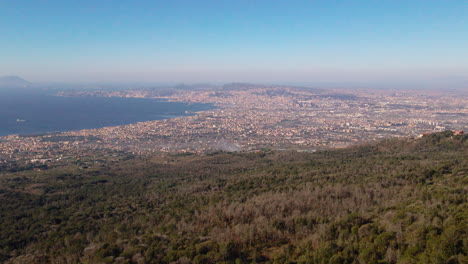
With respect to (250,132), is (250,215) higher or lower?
higher

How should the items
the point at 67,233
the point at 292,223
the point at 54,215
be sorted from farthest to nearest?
1. the point at 54,215
2. the point at 67,233
3. the point at 292,223

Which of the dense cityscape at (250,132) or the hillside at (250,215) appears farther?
the dense cityscape at (250,132)

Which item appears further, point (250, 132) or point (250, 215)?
point (250, 132)

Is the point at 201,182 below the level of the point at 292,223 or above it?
below

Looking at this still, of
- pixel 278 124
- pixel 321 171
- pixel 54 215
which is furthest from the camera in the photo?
pixel 278 124

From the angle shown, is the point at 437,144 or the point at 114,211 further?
the point at 437,144

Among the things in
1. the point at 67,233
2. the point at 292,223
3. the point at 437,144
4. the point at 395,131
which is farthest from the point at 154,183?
Result: the point at 395,131

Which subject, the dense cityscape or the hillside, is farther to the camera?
the dense cityscape

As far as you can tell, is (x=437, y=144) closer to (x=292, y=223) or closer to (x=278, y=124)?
(x=292, y=223)
